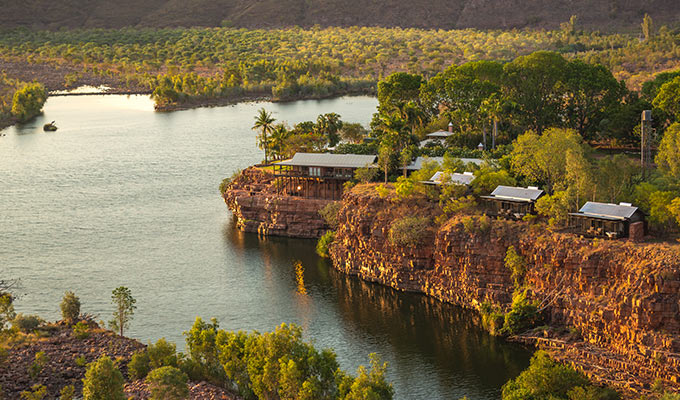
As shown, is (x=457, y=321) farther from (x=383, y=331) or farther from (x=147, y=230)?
(x=147, y=230)

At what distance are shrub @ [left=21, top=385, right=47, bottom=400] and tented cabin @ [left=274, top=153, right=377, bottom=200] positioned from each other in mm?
43902

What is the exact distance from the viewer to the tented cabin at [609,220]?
6581 centimetres

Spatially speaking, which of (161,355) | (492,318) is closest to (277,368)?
(161,355)

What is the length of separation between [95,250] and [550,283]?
47240mm

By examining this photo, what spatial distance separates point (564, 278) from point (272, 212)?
3794 centimetres

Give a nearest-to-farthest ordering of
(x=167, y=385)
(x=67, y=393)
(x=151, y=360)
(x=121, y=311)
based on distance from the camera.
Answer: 1. (x=167, y=385)
2. (x=67, y=393)
3. (x=151, y=360)
4. (x=121, y=311)

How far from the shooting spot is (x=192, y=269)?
8400 cm

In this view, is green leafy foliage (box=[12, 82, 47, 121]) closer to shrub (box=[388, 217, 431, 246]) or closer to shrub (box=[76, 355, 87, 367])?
shrub (box=[388, 217, 431, 246])

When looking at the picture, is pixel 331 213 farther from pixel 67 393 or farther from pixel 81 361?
pixel 67 393

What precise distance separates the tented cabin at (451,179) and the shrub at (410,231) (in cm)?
476

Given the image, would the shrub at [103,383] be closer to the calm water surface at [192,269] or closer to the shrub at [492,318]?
the calm water surface at [192,269]

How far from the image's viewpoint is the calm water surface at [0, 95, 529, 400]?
64.8 metres

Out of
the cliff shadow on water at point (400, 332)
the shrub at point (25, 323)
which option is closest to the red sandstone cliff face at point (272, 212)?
the cliff shadow on water at point (400, 332)

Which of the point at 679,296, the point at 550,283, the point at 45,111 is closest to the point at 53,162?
the point at 45,111
